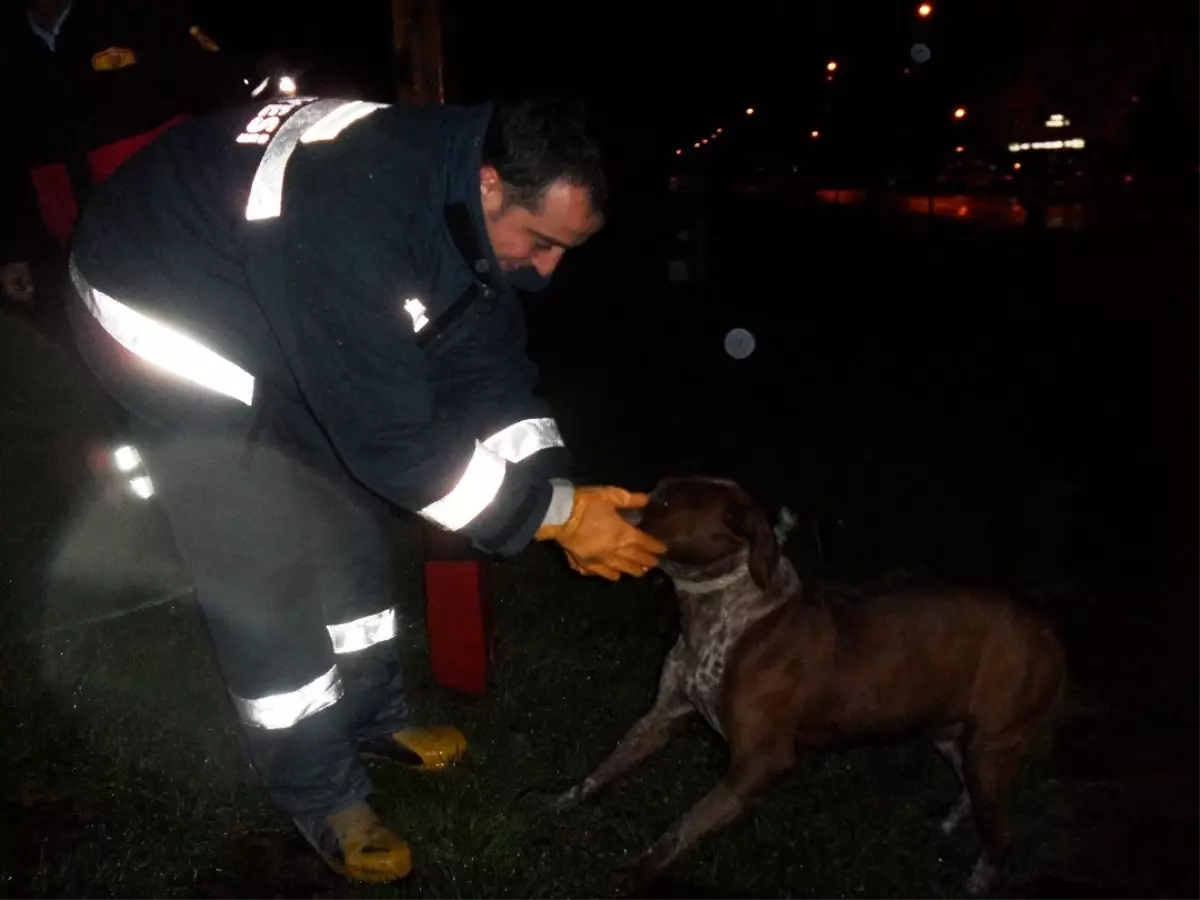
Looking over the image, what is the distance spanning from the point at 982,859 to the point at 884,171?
31657 mm

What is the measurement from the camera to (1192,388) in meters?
9.93

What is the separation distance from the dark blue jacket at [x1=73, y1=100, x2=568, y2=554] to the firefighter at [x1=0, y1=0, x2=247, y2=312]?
105cm

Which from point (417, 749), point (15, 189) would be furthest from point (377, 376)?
point (15, 189)

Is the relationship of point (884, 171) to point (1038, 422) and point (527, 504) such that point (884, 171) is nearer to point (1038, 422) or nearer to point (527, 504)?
point (1038, 422)

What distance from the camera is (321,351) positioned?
2768mm

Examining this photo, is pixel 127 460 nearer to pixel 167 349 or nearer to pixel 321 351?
pixel 167 349

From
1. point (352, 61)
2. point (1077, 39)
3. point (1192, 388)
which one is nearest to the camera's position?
point (1192, 388)

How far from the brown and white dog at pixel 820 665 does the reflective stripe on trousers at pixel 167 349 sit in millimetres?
1265

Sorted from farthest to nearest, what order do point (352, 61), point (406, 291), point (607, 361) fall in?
1. point (352, 61)
2. point (607, 361)
3. point (406, 291)

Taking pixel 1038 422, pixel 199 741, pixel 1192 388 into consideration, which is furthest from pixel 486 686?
pixel 1192 388

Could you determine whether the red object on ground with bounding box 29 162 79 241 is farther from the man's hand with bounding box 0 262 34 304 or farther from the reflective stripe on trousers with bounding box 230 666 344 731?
the reflective stripe on trousers with bounding box 230 666 344 731

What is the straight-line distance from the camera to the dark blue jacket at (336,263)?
274 cm

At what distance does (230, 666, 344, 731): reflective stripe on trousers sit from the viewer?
3.30m

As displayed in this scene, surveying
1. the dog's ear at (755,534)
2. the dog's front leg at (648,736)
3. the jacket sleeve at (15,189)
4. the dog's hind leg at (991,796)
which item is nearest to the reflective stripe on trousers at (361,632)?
the dog's front leg at (648,736)
